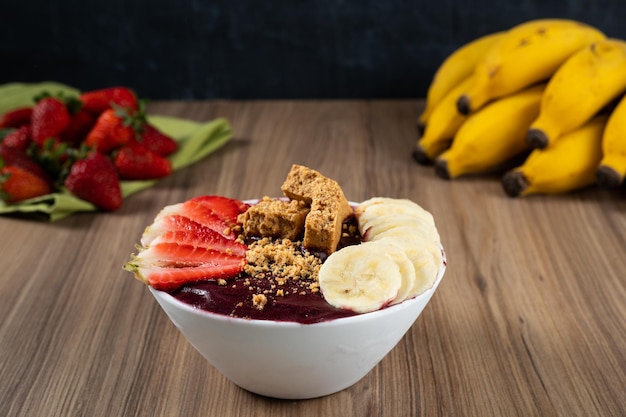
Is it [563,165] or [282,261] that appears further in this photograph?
[563,165]

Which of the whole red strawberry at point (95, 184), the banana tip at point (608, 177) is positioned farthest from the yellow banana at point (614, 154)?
the whole red strawberry at point (95, 184)

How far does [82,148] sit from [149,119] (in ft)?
1.37

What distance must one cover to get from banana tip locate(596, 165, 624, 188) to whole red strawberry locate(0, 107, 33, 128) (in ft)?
4.33

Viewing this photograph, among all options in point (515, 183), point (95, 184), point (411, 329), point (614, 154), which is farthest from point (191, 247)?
point (614, 154)

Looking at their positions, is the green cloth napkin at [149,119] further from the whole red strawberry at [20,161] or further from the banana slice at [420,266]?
the banana slice at [420,266]

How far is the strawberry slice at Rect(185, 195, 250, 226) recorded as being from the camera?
1.12 meters

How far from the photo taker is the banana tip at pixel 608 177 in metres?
1.59

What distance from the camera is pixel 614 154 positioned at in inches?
63.0

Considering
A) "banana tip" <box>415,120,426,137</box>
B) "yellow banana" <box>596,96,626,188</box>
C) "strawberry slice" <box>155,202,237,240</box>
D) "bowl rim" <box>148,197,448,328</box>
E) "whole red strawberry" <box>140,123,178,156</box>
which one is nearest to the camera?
"bowl rim" <box>148,197,448,328</box>

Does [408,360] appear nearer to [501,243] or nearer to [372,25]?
[501,243]

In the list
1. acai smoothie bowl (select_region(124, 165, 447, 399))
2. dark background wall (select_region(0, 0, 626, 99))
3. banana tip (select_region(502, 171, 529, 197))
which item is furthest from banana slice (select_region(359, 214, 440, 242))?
dark background wall (select_region(0, 0, 626, 99))

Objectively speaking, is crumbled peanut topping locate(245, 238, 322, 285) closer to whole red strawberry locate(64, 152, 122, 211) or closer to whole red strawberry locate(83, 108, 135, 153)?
whole red strawberry locate(64, 152, 122, 211)

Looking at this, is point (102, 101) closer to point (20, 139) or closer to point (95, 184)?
point (20, 139)

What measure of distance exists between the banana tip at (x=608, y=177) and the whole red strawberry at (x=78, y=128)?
45.9 inches
